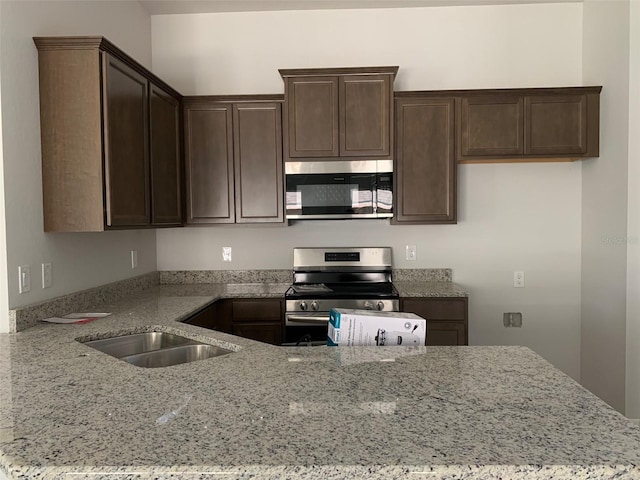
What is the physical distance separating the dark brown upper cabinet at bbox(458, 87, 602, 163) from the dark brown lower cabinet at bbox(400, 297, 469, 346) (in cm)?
102

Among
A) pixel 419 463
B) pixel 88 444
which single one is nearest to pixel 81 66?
pixel 88 444

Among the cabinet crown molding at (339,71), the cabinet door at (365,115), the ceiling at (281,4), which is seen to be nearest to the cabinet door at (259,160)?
the cabinet crown molding at (339,71)

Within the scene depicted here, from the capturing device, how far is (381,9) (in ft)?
12.0

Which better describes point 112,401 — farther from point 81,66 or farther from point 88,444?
point 81,66

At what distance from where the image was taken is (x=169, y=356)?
2023mm

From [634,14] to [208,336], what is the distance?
119 inches

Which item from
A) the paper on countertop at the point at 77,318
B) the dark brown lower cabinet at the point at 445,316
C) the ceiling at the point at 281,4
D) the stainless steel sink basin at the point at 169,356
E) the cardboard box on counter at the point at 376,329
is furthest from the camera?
the ceiling at the point at 281,4

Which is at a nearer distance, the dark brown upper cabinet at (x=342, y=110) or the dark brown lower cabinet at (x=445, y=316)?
the dark brown lower cabinet at (x=445, y=316)

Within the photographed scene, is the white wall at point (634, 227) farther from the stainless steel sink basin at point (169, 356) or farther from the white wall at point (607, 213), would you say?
the stainless steel sink basin at point (169, 356)

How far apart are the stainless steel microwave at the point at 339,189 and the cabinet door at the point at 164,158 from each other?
77 cm

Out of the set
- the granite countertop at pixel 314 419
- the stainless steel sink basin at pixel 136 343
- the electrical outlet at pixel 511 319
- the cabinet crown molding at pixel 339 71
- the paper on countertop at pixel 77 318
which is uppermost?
the cabinet crown molding at pixel 339 71

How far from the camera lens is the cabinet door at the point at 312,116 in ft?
10.7

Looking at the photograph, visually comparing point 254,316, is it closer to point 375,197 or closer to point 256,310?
point 256,310

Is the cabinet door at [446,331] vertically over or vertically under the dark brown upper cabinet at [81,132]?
under
